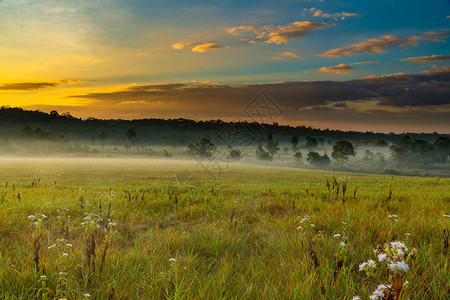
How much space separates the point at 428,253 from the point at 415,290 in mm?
1162

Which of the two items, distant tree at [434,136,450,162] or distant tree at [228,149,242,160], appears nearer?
distant tree at [228,149,242,160]

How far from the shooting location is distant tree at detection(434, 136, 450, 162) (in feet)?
534

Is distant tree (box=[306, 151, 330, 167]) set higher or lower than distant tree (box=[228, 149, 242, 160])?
lower

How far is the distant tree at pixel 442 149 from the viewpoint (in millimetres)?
162625

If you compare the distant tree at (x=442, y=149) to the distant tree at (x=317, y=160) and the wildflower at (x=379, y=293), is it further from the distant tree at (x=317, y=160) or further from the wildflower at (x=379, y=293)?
the wildflower at (x=379, y=293)

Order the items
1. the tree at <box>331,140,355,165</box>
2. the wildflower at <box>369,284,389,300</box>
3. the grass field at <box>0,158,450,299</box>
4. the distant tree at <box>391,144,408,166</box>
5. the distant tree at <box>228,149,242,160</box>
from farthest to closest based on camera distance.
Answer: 1. the distant tree at <box>391,144,408,166</box>
2. the tree at <box>331,140,355,165</box>
3. the distant tree at <box>228,149,242,160</box>
4. the grass field at <box>0,158,450,299</box>
5. the wildflower at <box>369,284,389,300</box>

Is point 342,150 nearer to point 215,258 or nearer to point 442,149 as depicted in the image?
point 442,149

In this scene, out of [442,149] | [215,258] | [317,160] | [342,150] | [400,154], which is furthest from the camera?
[442,149]

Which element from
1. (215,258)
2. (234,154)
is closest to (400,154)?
(234,154)

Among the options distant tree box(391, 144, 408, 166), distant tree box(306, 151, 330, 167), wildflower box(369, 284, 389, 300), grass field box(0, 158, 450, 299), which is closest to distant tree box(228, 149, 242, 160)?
grass field box(0, 158, 450, 299)

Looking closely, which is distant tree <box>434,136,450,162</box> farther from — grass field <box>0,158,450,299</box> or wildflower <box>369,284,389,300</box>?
wildflower <box>369,284,389,300</box>

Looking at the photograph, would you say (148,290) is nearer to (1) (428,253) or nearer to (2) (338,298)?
(2) (338,298)

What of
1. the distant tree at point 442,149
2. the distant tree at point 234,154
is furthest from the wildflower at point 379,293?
the distant tree at point 442,149

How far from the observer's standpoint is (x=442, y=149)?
16338 cm
